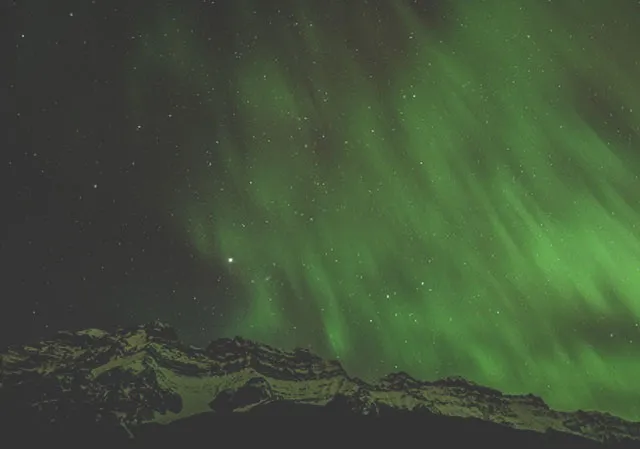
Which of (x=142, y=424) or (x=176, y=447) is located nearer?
(x=176, y=447)

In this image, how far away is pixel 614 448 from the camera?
183m

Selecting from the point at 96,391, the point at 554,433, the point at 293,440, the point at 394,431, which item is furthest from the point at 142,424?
the point at 554,433

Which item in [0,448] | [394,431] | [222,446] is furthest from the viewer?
[394,431]

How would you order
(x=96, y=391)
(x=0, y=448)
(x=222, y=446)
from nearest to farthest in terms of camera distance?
(x=0, y=448) < (x=222, y=446) < (x=96, y=391)

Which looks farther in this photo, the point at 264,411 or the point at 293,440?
the point at 264,411

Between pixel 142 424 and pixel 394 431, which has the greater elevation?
pixel 142 424

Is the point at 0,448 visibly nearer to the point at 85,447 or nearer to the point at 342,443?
the point at 85,447

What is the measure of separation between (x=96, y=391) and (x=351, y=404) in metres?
65.5

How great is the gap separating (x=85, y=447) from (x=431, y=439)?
77126 millimetres

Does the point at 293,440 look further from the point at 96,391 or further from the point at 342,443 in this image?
the point at 96,391

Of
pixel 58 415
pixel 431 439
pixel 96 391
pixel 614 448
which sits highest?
pixel 96 391

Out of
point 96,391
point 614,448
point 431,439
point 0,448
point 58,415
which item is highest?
point 96,391

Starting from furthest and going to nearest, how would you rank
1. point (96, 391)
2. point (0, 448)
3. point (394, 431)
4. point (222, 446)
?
point (96, 391) → point (394, 431) → point (222, 446) → point (0, 448)

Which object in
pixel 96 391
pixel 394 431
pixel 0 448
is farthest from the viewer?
pixel 96 391
